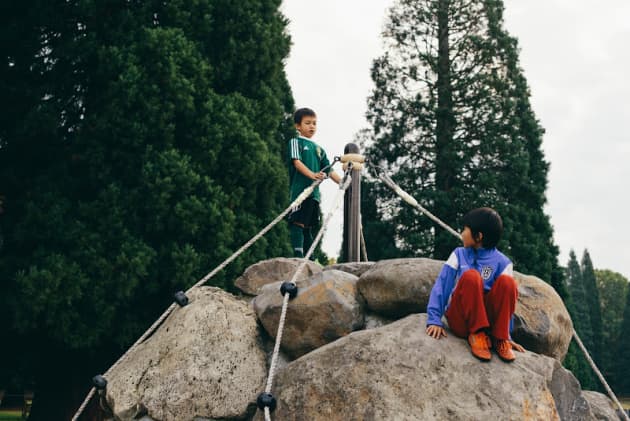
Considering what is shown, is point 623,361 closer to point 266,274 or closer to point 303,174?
point 303,174

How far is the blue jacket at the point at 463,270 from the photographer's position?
146 inches

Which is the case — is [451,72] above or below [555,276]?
above

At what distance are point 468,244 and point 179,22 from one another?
23.8 ft

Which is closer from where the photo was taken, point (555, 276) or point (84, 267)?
point (84, 267)

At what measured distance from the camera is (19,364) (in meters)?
8.73

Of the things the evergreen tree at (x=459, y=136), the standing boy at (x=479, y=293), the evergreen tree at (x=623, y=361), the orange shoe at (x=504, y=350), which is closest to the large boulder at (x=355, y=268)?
the standing boy at (x=479, y=293)

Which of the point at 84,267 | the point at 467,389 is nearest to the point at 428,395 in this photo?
the point at 467,389

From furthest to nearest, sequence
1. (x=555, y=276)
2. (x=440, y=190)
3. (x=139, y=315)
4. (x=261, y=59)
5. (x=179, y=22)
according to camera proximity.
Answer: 1. (x=555, y=276)
2. (x=440, y=190)
3. (x=261, y=59)
4. (x=179, y=22)
5. (x=139, y=315)

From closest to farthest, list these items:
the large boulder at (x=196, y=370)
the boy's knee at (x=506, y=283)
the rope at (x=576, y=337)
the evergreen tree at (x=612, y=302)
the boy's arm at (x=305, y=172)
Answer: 1. the boy's knee at (x=506, y=283)
2. the large boulder at (x=196, y=370)
3. the rope at (x=576, y=337)
4. the boy's arm at (x=305, y=172)
5. the evergreen tree at (x=612, y=302)

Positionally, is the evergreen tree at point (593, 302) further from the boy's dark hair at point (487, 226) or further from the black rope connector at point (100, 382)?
the black rope connector at point (100, 382)

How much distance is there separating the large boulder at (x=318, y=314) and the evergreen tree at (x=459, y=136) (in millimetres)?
11149

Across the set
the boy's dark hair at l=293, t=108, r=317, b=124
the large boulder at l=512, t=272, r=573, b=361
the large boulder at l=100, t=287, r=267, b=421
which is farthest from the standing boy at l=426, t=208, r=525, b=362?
the boy's dark hair at l=293, t=108, r=317, b=124

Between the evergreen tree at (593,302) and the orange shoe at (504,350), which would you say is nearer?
the orange shoe at (504,350)

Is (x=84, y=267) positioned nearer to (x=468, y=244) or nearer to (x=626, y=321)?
(x=468, y=244)
